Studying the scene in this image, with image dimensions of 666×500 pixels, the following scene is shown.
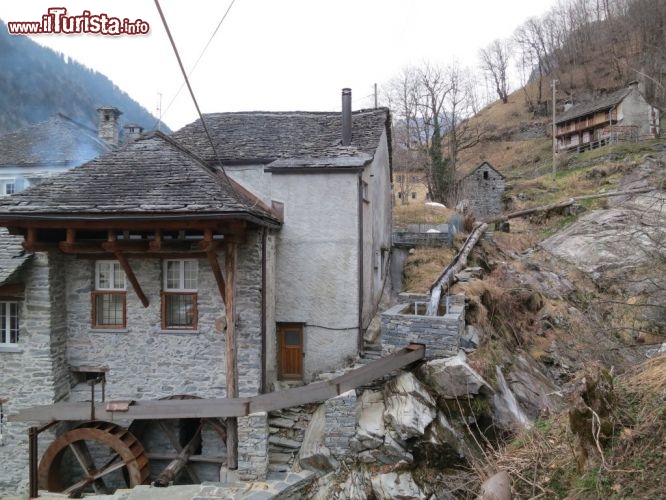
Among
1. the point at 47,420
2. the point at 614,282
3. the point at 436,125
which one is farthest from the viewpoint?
the point at 436,125

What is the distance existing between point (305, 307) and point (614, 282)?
409 inches

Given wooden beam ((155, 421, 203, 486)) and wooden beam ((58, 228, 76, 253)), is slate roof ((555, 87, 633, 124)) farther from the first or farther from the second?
wooden beam ((58, 228, 76, 253))

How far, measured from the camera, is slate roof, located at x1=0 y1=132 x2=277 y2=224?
820 centimetres

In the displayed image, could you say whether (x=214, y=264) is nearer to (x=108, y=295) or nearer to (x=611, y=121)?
(x=108, y=295)

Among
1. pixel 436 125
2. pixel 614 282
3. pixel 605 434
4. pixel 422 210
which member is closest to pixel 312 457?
pixel 605 434

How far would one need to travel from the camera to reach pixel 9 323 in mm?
9375

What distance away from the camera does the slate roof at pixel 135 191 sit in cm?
820

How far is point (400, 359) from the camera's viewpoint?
8.78 metres

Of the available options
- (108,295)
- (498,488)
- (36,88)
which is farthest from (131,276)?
(36,88)

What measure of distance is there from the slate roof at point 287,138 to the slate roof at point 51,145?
10.1 m

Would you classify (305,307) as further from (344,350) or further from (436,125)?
(436,125)

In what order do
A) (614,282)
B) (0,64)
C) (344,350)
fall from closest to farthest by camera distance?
(344,350) < (614,282) < (0,64)

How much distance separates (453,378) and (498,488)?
15.4 feet

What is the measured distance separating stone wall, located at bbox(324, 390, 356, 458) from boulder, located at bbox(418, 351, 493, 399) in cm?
162
